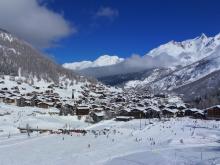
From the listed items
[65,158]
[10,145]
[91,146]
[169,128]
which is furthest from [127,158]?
[169,128]

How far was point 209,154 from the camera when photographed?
17062 mm

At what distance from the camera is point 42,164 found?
1620 centimetres

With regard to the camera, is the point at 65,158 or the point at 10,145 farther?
the point at 10,145

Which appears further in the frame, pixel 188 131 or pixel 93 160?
pixel 188 131

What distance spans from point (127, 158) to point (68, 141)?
6.74 meters

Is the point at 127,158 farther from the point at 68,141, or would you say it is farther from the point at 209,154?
the point at 68,141

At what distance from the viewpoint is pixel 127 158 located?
56.4ft

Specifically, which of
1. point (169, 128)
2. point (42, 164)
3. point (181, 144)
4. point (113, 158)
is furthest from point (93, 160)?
point (169, 128)

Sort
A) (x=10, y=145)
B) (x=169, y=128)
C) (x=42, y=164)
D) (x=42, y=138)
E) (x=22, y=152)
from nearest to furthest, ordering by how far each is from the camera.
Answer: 1. (x=42, y=164)
2. (x=22, y=152)
3. (x=10, y=145)
4. (x=42, y=138)
5. (x=169, y=128)

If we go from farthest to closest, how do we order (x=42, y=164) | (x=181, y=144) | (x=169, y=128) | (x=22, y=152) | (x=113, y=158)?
(x=169, y=128) < (x=181, y=144) < (x=22, y=152) < (x=113, y=158) < (x=42, y=164)

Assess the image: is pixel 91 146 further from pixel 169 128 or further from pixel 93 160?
pixel 169 128

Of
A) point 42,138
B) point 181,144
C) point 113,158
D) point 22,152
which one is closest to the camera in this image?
point 113,158

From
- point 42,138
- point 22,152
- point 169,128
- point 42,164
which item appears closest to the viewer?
point 42,164

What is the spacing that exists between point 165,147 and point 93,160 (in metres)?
4.63
